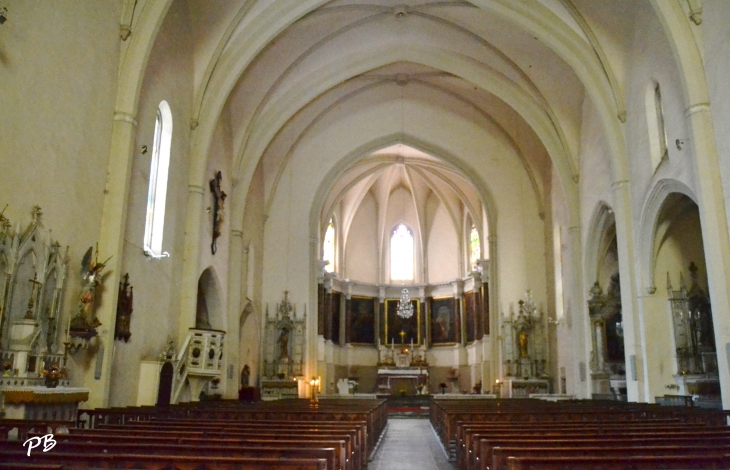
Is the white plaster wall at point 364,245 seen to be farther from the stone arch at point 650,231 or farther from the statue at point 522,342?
the stone arch at point 650,231

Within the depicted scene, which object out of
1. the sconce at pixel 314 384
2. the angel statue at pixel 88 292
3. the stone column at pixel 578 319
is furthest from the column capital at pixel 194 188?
the stone column at pixel 578 319

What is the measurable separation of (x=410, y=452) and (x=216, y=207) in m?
10.6

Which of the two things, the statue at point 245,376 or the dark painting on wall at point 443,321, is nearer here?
the statue at point 245,376

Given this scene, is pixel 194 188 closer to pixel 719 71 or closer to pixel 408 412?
pixel 408 412

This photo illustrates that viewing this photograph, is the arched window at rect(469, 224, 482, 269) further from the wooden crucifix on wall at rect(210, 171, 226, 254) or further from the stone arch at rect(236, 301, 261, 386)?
the wooden crucifix on wall at rect(210, 171, 226, 254)

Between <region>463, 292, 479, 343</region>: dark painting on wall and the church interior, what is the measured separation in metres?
0.15

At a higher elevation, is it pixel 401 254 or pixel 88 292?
pixel 401 254

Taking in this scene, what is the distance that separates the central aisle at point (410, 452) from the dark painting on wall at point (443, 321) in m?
18.5

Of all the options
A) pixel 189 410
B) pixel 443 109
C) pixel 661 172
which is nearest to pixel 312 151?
pixel 443 109

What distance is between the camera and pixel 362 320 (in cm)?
3625

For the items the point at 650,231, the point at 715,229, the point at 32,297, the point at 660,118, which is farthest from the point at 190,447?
the point at 660,118

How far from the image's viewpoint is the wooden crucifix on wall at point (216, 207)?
19675mm

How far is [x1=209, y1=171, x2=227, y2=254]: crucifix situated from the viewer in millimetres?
19672

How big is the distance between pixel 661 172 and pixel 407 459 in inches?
331
